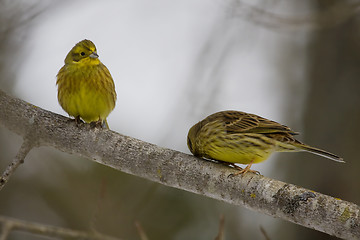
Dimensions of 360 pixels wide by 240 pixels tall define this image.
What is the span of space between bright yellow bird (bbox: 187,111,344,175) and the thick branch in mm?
581

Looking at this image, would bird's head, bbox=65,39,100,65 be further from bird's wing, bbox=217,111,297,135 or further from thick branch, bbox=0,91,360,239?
bird's wing, bbox=217,111,297,135

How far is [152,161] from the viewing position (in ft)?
12.3

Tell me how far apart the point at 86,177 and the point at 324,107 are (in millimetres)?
4105

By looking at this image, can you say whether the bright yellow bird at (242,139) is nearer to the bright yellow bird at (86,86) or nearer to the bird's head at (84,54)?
the bright yellow bird at (86,86)

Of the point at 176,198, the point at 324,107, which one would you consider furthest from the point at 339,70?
the point at 176,198

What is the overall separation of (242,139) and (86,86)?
166cm

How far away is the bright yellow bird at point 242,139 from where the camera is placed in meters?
4.47

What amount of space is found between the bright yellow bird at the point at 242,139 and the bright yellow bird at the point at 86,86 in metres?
1.02

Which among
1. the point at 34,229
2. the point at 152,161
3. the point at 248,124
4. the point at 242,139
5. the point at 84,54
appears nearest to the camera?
the point at 34,229

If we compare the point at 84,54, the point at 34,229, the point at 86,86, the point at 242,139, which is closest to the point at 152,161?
the point at 242,139

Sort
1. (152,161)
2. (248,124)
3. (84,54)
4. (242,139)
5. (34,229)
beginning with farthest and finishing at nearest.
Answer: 1. (84,54)
2. (248,124)
3. (242,139)
4. (152,161)
5. (34,229)

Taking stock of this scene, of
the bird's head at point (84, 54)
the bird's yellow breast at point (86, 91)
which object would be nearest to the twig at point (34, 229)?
the bird's yellow breast at point (86, 91)

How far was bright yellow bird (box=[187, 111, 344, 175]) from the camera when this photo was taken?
447cm

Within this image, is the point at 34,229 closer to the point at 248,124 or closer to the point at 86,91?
the point at 86,91
